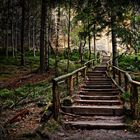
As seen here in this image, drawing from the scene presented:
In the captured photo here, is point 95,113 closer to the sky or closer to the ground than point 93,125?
closer to the sky

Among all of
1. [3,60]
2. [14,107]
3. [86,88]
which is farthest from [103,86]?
[3,60]

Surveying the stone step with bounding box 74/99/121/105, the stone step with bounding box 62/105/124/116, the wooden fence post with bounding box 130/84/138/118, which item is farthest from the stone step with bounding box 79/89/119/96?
the wooden fence post with bounding box 130/84/138/118

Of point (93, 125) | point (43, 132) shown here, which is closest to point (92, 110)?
point (93, 125)

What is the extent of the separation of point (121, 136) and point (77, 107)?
2.91m

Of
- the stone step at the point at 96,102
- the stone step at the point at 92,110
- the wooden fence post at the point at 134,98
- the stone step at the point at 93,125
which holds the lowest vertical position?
the stone step at the point at 93,125

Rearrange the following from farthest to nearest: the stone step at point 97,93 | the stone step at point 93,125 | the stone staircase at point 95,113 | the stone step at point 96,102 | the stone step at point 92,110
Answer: the stone step at point 97,93 → the stone step at point 96,102 → the stone step at point 92,110 → the stone staircase at point 95,113 → the stone step at point 93,125

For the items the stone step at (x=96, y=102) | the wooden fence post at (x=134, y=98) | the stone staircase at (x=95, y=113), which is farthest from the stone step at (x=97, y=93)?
the wooden fence post at (x=134, y=98)

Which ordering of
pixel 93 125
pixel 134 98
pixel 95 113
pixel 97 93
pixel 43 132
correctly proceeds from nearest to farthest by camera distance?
1. pixel 43 132
2. pixel 93 125
3. pixel 134 98
4. pixel 95 113
5. pixel 97 93

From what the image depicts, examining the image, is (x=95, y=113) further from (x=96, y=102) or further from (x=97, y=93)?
(x=97, y=93)

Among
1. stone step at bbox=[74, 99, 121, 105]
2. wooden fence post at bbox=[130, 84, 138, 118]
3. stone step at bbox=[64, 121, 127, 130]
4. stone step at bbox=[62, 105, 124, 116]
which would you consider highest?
wooden fence post at bbox=[130, 84, 138, 118]

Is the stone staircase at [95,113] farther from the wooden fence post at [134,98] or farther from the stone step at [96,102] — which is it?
the wooden fence post at [134,98]

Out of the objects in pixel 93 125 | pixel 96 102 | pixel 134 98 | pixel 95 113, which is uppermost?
pixel 134 98

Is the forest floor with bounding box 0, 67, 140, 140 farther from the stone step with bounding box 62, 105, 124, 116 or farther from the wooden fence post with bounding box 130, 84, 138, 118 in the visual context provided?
the stone step with bounding box 62, 105, 124, 116

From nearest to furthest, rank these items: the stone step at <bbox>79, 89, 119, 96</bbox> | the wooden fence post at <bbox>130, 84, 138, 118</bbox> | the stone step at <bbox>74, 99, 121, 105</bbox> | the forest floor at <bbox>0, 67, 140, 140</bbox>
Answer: the forest floor at <bbox>0, 67, 140, 140</bbox> < the wooden fence post at <bbox>130, 84, 138, 118</bbox> < the stone step at <bbox>74, 99, 121, 105</bbox> < the stone step at <bbox>79, 89, 119, 96</bbox>
